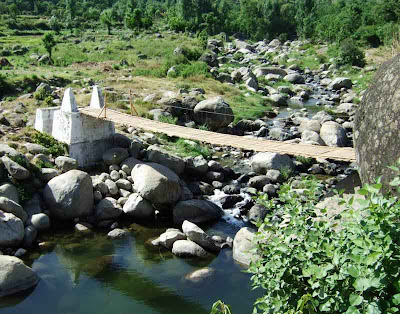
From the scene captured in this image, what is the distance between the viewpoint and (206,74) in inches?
1013

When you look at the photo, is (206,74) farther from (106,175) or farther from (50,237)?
(50,237)

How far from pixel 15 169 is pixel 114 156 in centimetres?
270

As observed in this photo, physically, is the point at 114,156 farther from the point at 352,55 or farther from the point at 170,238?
the point at 352,55

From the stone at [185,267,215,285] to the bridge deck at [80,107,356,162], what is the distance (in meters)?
2.81

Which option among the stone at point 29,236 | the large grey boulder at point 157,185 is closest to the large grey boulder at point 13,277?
the stone at point 29,236

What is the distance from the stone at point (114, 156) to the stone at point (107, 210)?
188 centimetres

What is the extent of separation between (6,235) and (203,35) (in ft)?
126

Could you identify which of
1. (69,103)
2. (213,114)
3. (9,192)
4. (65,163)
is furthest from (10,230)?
(213,114)

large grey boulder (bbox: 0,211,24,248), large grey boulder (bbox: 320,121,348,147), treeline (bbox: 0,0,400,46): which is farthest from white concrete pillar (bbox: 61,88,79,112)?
treeline (bbox: 0,0,400,46)

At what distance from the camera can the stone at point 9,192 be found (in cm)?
997

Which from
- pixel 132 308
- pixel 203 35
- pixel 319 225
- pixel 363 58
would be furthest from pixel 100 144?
pixel 203 35

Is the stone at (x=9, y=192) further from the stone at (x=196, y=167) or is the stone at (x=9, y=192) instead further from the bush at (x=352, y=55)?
the bush at (x=352, y=55)

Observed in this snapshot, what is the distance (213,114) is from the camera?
17.0 meters

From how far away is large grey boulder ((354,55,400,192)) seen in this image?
490cm
